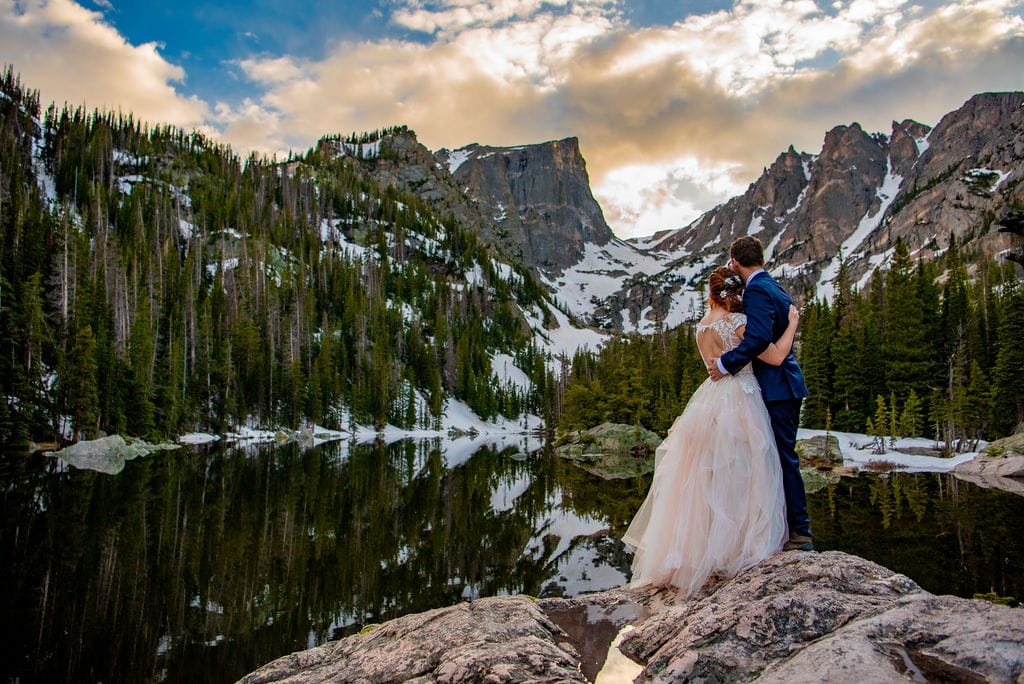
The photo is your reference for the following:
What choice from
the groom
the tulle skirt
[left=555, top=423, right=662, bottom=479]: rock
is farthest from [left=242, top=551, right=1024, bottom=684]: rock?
[left=555, top=423, right=662, bottom=479]: rock

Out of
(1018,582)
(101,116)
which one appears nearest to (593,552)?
(1018,582)

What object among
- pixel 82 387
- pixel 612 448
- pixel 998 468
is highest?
pixel 82 387

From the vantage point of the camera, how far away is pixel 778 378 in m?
4.96

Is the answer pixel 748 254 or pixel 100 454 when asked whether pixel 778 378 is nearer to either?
pixel 748 254

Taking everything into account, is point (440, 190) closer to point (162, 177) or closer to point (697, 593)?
point (162, 177)

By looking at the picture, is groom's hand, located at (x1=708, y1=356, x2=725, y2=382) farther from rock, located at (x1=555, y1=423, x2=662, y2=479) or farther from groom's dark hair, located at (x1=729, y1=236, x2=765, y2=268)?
rock, located at (x1=555, y1=423, x2=662, y2=479)

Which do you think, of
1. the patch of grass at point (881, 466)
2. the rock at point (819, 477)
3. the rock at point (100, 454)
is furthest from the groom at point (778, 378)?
the patch of grass at point (881, 466)

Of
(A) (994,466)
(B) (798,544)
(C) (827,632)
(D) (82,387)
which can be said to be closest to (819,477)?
(A) (994,466)

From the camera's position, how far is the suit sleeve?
4.86 meters

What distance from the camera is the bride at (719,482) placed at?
4.72 metres

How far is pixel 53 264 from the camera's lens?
46938mm

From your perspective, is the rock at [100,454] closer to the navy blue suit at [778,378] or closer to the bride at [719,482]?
the bride at [719,482]

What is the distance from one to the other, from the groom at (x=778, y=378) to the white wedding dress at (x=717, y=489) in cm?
9

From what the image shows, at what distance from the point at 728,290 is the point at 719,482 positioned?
5.73 feet
